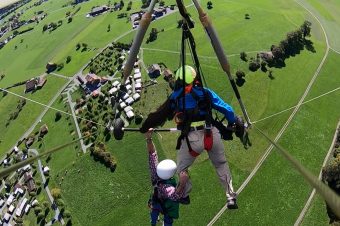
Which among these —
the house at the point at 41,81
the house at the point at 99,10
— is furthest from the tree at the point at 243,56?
the house at the point at 99,10

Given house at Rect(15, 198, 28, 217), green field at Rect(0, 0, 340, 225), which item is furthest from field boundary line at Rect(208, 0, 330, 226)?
house at Rect(15, 198, 28, 217)

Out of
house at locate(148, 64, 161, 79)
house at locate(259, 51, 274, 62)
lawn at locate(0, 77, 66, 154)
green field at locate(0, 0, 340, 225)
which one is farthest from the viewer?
lawn at locate(0, 77, 66, 154)

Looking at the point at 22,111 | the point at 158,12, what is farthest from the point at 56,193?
the point at 158,12

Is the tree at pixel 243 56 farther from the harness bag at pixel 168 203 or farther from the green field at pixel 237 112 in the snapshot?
the harness bag at pixel 168 203

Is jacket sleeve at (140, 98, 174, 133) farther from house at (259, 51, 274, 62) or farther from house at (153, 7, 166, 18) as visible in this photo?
house at (153, 7, 166, 18)

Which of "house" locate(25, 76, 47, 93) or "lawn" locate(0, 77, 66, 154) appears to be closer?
"lawn" locate(0, 77, 66, 154)
